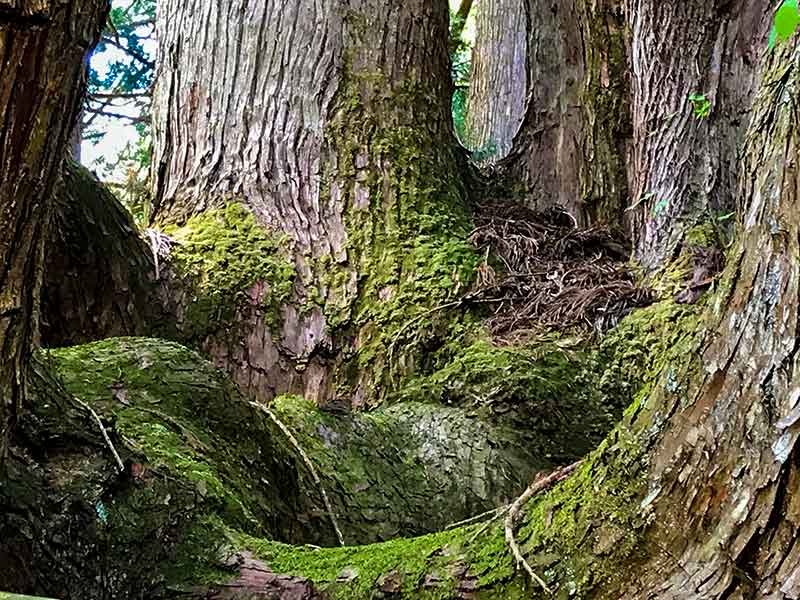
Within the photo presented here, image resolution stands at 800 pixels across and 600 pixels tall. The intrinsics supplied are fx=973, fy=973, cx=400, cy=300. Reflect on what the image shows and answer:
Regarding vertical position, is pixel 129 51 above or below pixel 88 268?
above

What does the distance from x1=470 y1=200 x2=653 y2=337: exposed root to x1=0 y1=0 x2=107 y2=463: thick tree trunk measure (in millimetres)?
2136

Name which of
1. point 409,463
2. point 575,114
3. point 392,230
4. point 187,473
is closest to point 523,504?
point 187,473

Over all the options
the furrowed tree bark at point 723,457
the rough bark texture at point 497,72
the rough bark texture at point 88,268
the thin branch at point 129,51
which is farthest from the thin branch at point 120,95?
the furrowed tree bark at point 723,457

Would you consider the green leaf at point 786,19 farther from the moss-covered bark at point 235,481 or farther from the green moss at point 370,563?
the green moss at point 370,563

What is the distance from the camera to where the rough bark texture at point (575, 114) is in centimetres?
429

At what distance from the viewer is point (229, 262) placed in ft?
11.6

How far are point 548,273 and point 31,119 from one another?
2605 millimetres

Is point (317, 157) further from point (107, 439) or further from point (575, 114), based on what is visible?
point (107, 439)

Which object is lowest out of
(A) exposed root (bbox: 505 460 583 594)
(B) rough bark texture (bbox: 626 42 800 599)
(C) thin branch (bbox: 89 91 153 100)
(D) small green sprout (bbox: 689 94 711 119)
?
(A) exposed root (bbox: 505 460 583 594)

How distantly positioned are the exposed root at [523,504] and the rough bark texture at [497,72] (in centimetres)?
442

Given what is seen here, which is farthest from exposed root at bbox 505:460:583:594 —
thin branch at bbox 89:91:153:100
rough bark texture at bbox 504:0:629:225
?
thin branch at bbox 89:91:153:100

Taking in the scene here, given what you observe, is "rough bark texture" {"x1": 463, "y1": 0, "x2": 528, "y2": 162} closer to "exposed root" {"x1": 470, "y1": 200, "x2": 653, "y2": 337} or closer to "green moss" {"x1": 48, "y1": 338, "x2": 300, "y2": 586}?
"exposed root" {"x1": 470, "y1": 200, "x2": 653, "y2": 337}

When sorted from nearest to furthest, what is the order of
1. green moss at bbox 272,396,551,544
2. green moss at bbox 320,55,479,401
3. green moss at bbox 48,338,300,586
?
green moss at bbox 48,338,300,586 → green moss at bbox 272,396,551,544 → green moss at bbox 320,55,479,401

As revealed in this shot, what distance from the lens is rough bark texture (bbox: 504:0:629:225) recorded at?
4293 millimetres
